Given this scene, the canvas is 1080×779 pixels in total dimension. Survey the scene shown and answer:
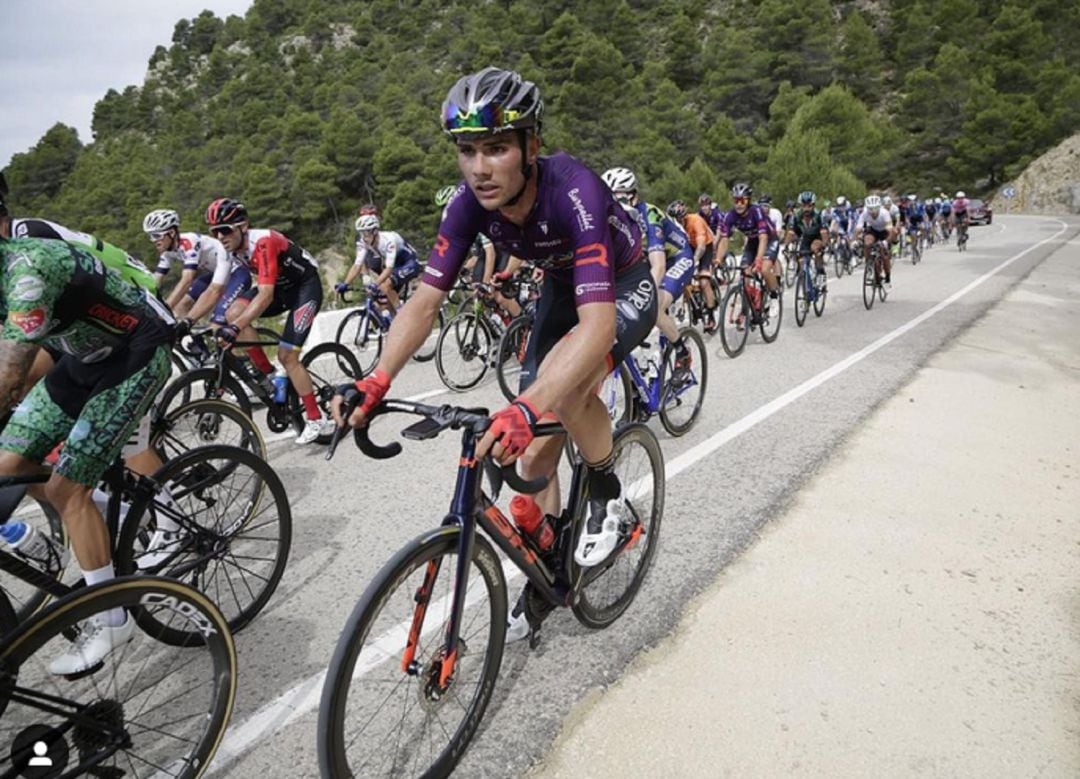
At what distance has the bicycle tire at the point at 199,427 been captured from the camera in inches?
153

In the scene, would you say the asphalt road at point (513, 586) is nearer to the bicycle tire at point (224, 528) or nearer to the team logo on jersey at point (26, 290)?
the bicycle tire at point (224, 528)

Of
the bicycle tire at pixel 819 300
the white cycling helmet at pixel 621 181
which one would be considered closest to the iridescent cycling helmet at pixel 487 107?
the white cycling helmet at pixel 621 181

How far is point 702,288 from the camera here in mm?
9727

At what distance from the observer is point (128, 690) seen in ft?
8.52

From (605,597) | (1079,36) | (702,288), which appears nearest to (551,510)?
(605,597)

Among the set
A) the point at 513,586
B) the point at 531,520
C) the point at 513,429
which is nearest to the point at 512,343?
the point at 513,586

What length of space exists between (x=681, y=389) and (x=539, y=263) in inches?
125

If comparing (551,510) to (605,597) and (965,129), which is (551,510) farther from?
(965,129)

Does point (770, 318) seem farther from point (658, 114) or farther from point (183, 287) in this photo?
point (658, 114)

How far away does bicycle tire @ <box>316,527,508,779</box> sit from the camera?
197 centimetres

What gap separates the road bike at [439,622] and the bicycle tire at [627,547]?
0.02 meters

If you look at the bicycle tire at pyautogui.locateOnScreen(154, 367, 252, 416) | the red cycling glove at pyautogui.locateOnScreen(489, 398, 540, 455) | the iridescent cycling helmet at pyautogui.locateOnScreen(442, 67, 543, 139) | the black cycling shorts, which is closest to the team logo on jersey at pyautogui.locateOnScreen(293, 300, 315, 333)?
the bicycle tire at pyautogui.locateOnScreen(154, 367, 252, 416)

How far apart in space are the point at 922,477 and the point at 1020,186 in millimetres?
68144

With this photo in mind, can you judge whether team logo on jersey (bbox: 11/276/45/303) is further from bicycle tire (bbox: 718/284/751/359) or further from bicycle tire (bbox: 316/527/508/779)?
bicycle tire (bbox: 718/284/751/359)
